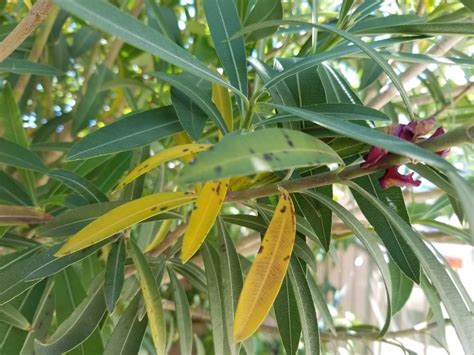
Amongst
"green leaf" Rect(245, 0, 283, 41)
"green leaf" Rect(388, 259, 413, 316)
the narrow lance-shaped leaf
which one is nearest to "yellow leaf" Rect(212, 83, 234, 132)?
"green leaf" Rect(245, 0, 283, 41)

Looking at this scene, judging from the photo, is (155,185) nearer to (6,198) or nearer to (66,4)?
(6,198)

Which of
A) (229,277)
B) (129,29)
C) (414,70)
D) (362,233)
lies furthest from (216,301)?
(414,70)

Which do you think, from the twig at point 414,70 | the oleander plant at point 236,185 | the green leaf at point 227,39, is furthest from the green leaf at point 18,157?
the twig at point 414,70

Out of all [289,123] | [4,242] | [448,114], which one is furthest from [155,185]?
[448,114]

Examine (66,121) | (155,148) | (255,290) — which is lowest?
(255,290)

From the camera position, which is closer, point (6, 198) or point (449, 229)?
point (6, 198)

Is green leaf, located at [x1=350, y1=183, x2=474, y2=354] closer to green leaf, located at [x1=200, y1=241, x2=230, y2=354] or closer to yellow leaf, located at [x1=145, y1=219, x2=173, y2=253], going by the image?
green leaf, located at [x1=200, y1=241, x2=230, y2=354]
